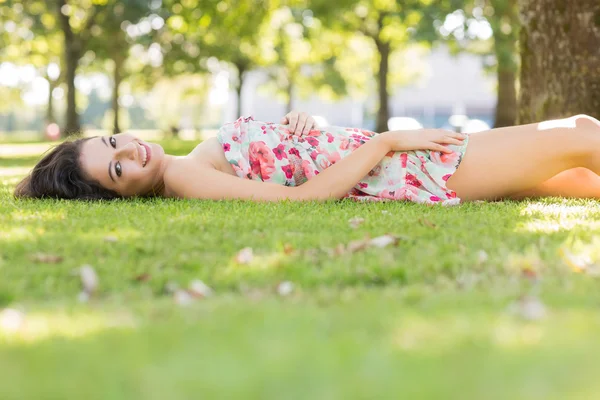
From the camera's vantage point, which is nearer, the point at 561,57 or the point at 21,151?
the point at 561,57

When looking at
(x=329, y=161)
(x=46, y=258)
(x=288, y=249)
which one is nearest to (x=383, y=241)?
(x=288, y=249)

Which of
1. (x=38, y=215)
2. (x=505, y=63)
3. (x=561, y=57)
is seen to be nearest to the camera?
(x=38, y=215)

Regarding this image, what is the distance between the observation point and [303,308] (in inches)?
98.3

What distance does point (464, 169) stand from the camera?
5.36 meters

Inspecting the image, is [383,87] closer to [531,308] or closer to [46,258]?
[46,258]

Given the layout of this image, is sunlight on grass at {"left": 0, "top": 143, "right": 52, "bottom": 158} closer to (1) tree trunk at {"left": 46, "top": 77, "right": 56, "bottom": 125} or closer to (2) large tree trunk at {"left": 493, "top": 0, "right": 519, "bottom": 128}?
(2) large tree trunk at {"left": 493, "top": 0, "right": 519, "bottom": 128}

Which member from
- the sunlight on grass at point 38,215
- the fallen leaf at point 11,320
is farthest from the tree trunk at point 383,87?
the fallen leaf at point 11,320

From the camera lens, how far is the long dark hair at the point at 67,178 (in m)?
5.60

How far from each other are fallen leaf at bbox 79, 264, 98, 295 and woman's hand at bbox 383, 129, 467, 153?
2.74 m

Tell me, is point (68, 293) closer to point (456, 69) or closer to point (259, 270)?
point (259, 270)

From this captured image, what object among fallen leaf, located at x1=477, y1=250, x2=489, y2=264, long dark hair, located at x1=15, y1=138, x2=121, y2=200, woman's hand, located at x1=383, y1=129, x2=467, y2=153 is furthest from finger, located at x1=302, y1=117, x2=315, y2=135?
fallen leaf, located at x1=477, y1=250, x2=489, y2=264

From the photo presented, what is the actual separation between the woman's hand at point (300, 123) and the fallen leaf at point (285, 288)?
9.33 ft

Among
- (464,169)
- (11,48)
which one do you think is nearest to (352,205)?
(464,169)

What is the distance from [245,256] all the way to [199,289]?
51 centimetres
